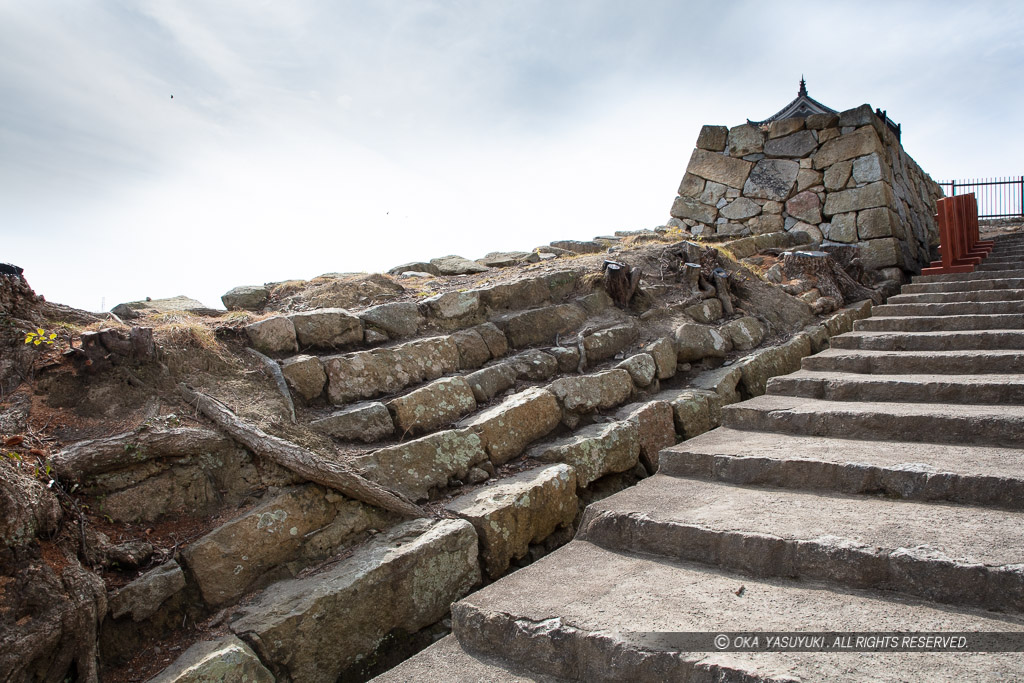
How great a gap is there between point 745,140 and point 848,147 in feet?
4.44

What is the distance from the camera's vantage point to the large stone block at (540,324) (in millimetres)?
4887

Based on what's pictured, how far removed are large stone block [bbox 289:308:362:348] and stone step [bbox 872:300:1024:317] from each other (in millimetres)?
5096

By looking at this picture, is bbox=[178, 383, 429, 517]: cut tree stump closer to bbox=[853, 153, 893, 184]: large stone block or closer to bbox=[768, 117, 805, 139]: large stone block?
bbox=[853, 153, 893, 184]: large stone block

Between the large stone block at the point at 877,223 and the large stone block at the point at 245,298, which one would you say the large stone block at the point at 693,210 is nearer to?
the large stone block at the point at 877,223

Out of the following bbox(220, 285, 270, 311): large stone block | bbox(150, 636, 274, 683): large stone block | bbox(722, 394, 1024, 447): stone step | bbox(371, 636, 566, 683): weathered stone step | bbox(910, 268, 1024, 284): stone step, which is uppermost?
bbox(220, 285, 270, 311): large stone block

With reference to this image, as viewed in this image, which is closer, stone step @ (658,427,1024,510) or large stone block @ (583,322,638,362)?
stone step @ (658,427,1024,510)

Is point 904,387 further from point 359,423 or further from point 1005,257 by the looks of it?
point 1005,257

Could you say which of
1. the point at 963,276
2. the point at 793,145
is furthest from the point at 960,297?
the point at 793,145

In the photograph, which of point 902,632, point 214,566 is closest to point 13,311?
point 214,566

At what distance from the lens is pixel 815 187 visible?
26.7 ft

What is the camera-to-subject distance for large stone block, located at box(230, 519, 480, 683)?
2.58 m

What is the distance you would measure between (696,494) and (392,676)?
168 cm

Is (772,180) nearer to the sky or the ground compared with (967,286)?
nearer to the sky

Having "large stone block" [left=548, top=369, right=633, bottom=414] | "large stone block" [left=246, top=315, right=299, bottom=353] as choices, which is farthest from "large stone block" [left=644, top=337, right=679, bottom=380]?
"large stone block" [left=246, top=315, right=299, bottom=353]
